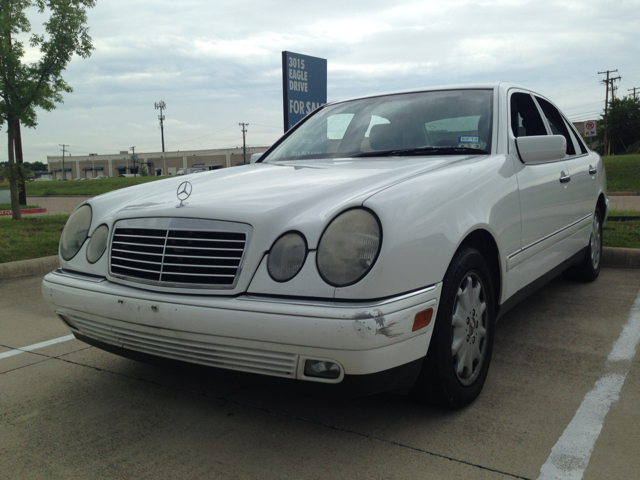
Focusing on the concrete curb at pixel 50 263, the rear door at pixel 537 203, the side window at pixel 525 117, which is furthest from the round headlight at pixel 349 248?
the concrete curb at pixel 50 263

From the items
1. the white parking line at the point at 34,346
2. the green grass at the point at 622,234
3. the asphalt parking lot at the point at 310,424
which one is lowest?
the asphalt parking lot at the point at 310,424

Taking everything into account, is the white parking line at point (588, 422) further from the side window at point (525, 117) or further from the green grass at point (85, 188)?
the green grass at point (85, 188)

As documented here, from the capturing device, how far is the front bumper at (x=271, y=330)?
2.04 meters

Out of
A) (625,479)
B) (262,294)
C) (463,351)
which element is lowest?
(625,479)

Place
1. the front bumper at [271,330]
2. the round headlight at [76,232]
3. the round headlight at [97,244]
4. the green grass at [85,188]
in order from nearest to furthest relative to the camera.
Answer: the front bumper at [271,330] → the round headlight at [97,244] → the round headlight at [76,232] → the green grass at [85,188]

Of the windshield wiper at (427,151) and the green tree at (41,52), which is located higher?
the green tree at (41,52)

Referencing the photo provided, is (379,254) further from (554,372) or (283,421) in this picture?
(554,372)

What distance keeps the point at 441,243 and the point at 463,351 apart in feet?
1.85

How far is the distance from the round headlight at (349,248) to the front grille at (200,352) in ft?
1.12

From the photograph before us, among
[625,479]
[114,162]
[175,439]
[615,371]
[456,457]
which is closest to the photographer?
[625,479]

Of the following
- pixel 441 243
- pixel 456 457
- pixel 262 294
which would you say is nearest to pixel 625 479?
pixel 456 457

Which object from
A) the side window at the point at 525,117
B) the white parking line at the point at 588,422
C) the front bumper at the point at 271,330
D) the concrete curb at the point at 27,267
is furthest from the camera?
the concrete curb at the point at 27,267

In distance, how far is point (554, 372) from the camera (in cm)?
314

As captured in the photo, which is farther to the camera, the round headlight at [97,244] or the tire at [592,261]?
the tire at [592,261]
